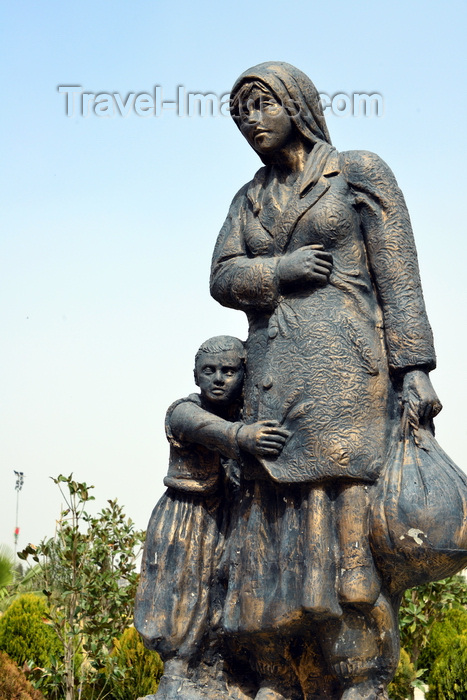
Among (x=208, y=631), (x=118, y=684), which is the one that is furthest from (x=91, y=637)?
(x=208, y=631)

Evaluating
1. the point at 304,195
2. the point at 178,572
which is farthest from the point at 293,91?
the point at 178,572

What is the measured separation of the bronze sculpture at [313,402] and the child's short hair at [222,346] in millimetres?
56

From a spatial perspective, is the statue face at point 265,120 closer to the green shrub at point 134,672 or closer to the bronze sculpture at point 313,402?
the bronze sculpture at point 313,402

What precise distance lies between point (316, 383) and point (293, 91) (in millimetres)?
1612

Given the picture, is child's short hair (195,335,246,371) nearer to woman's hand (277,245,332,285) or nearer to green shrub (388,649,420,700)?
woman's hand (277,245,332,285)

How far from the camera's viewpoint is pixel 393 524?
4.50m

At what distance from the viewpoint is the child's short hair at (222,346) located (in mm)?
5141

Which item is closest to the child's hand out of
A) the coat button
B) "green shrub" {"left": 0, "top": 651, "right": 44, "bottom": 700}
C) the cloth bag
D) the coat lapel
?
the coat button

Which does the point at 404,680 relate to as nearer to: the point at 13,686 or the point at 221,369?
the point at 13,686

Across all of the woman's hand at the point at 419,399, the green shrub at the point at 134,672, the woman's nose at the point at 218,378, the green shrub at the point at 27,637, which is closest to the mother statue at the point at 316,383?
the woman's hand at the point at 419,399

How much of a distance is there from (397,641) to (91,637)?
4.52 m

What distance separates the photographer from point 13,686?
23.0 ft

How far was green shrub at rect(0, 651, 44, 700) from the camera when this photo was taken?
22.8 feet

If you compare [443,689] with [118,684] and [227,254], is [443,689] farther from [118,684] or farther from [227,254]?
[227,254]
